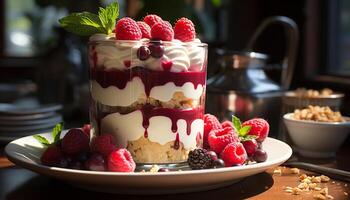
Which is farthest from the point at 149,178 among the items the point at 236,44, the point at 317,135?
the point at 236,44

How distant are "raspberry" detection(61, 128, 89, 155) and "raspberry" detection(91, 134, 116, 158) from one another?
34 millimetres

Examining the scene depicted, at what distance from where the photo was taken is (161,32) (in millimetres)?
752

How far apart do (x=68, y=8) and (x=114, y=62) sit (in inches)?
57.2

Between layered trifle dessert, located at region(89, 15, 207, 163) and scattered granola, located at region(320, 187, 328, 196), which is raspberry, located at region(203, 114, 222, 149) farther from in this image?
scattered granola, located at region(320, 187, 328, 196)

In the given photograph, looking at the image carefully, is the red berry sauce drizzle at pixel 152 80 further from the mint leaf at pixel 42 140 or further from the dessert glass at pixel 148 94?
the mint leaf at pixel 42 140

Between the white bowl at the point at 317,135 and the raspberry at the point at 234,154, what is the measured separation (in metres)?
0.27

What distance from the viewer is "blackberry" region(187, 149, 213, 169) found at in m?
0.75

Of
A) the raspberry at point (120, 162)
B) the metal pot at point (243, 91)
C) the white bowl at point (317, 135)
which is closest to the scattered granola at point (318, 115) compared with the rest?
the white bowl at point (317, 135)

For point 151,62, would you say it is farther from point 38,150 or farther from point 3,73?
point 3,73

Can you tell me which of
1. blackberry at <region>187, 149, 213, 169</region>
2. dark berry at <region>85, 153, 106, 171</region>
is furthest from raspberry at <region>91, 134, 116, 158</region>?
blackberry at <region>187, 149, 213, 169</region>

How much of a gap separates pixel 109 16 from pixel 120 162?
23 centimetres

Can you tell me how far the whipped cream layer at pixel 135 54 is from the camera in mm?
746

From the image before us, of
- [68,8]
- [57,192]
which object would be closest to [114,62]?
[57,192]

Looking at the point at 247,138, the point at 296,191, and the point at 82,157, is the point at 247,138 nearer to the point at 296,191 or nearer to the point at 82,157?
the point at 296,191
